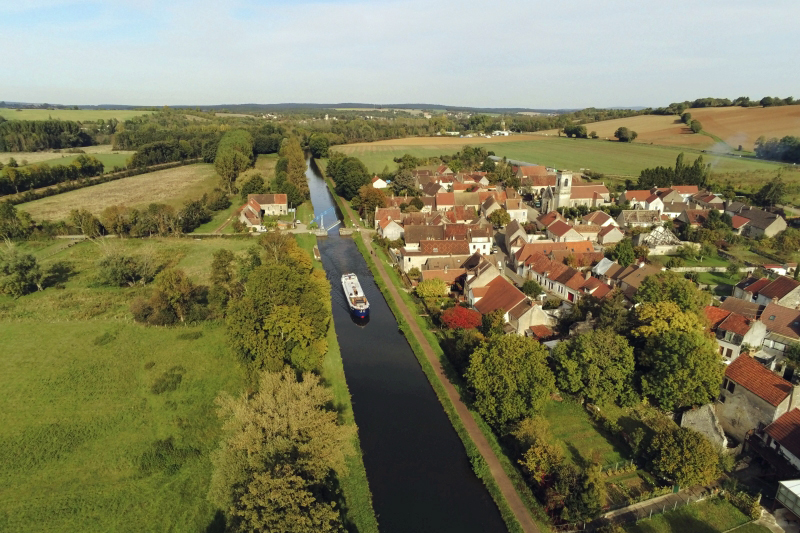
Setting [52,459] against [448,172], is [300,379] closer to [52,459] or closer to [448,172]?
[52,459]

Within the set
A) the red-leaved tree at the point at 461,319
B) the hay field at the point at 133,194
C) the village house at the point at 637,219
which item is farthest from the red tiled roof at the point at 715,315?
the hay field at the point at 133,194

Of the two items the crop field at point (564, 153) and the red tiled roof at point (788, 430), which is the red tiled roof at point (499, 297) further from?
the crop field at point (564, 153)

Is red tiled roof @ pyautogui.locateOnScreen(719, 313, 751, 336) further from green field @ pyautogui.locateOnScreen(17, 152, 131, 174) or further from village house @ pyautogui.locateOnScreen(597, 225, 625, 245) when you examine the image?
green field @ pyautogui.locateOnScreen(17, 152, 131, 174)

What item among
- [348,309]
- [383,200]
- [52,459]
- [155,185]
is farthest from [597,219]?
[155,185]

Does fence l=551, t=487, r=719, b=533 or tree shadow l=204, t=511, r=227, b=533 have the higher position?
fence l=551, t=487, r=719, b=533

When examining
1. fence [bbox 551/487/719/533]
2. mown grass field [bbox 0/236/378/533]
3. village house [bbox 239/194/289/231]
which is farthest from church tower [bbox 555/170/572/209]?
fence [bbox 551/487/719/533]

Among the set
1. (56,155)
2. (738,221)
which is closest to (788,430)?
(738,221)
